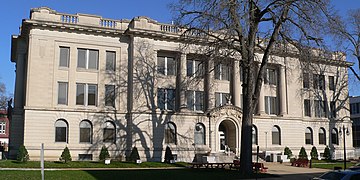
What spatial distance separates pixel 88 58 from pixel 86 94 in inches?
144

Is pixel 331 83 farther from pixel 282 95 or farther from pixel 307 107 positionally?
pixel 282 95

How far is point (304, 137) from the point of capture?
5169cm

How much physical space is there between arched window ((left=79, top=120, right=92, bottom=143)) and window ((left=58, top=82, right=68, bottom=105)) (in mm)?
2718

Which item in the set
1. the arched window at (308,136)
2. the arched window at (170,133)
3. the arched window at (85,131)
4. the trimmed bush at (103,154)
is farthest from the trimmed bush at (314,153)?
the arched window at (85,131)

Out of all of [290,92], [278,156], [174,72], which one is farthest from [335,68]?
[174,72]

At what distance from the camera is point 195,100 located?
45.1m

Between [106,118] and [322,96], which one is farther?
[322,96]

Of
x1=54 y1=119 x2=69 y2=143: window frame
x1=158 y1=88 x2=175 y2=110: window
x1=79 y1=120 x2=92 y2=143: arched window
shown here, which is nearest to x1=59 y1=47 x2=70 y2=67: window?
x1=54 y1=119 x2=69 y2=143: window frame

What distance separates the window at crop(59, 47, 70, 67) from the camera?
131 ft

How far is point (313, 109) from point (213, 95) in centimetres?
1619

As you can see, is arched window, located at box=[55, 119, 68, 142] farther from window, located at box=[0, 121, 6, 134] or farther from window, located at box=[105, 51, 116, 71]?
window, located at box=[0, 121, 6, 134]

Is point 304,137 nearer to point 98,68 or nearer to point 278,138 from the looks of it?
point 278,138

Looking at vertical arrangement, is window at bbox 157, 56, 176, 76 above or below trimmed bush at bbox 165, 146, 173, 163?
above

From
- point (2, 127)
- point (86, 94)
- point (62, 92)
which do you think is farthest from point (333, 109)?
point (2, 127)
